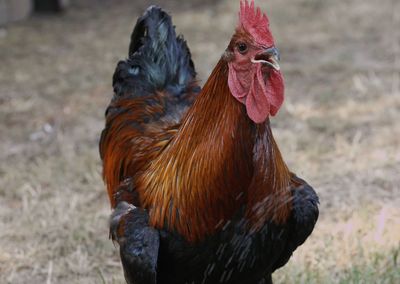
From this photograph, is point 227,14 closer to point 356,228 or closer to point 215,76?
point 356,228

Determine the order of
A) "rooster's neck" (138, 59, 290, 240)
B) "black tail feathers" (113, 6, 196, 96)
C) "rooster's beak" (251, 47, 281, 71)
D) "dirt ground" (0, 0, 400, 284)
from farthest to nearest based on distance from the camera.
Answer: "dirt ground" (0, 0, 400, 284), "black tail feathers" (113, 6, 196, 96), "rooster's neck" (138, 59, 290, 240), "rooster's beak" (251, 47, 281, 71)

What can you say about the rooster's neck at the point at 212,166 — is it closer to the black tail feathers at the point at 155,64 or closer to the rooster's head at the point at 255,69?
the rooster's head at the point at 255,69

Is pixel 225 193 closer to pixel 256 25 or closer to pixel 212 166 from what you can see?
pixel 212 166

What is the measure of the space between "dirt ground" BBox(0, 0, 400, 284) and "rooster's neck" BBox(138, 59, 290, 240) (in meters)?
1.12

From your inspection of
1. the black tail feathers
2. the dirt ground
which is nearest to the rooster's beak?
the black tail feathers

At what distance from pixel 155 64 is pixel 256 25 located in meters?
1.17

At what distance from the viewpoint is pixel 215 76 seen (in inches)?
112

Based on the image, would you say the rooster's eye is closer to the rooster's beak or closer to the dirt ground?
the rooster's beak

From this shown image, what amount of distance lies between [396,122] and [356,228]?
2090mm

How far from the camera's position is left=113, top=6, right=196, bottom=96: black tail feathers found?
3795mm

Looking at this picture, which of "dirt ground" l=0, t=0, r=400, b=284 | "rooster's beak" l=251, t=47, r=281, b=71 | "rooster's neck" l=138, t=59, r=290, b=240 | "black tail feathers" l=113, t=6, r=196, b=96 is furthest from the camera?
"dirt ground" l=0, t=0, r=400, b=284

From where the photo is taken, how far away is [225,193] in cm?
283

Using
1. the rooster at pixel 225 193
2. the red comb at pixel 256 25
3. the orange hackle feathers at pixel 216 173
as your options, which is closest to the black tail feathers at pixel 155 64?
the rooster at pixel 225 193

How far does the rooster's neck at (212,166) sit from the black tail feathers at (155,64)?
0.84m
